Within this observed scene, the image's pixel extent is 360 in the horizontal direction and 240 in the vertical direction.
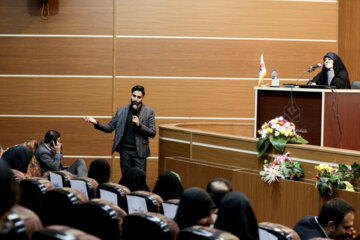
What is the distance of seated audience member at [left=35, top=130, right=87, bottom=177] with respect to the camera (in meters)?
5.94

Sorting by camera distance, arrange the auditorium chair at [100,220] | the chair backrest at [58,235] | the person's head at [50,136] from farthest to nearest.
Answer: the person's head at [50,136]
the auditorium chair at [100,220]
the chair backrest at [58,235]

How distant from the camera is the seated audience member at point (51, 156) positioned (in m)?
5.94

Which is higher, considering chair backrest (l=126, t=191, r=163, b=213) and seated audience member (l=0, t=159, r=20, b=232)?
seated audience member (l=0, t=159, r=20, b=232)

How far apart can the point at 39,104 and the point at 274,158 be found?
408 cm

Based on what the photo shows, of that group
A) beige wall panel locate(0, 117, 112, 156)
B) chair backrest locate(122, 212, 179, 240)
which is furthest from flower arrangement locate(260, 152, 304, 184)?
beige wall panel locate(0, 117, 112, 156)

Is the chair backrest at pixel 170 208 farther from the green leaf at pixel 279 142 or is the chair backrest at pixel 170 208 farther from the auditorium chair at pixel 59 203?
the green leaf at pixel 279 142

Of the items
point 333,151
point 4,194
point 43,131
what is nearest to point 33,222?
point 4,194

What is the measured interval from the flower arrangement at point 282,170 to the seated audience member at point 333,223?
143 cm

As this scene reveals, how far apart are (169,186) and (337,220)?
1.39 meters

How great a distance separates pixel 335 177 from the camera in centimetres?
451

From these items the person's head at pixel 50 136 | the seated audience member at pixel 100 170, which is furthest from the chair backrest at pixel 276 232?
the person's head at pixel 50 136

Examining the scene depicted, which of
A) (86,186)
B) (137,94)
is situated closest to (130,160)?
(137,94)

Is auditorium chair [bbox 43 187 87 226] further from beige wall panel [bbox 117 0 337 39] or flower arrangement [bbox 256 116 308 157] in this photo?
beige wall panel [bbox 117 0 337 39]

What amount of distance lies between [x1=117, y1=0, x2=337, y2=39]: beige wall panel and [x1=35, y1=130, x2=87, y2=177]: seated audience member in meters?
2.48
